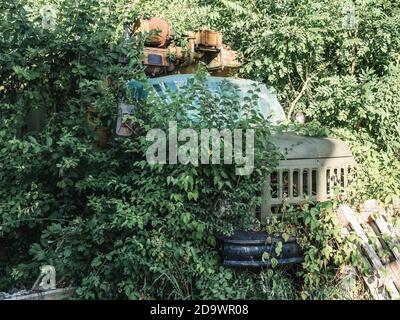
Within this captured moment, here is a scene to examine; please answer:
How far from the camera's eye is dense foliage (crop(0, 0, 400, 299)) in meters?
4.09

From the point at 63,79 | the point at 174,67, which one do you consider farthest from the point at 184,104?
the point at 174,67

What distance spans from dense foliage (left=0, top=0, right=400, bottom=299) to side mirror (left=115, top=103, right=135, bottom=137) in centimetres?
8

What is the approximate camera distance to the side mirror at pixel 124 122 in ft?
15.4

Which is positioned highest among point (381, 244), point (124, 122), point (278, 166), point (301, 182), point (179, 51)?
point (179, 51)

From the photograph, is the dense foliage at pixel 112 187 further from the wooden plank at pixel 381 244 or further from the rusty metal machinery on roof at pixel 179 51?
the rusty metal machinery on roof at pixel 179 51

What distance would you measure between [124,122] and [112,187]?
618mm

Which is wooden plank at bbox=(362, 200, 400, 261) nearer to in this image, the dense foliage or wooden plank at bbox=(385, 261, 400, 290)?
wooden plank at bbox=(385, 261, 400, 290)

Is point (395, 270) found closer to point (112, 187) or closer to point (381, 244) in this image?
→ point (381, 244)

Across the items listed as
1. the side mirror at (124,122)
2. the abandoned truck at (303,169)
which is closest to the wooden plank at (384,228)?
the abandoned truck at (303,169)

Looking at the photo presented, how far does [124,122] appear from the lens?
15.3 ft

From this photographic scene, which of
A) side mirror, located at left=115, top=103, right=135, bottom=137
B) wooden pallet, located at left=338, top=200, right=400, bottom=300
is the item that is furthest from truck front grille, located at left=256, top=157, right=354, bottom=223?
side mirror, located at left=115, top=103, right=135, bottom=137

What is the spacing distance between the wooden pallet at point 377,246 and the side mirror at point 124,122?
2064 mm

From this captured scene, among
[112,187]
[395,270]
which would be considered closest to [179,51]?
[112,187]

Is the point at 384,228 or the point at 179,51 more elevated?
the point at 179,51
